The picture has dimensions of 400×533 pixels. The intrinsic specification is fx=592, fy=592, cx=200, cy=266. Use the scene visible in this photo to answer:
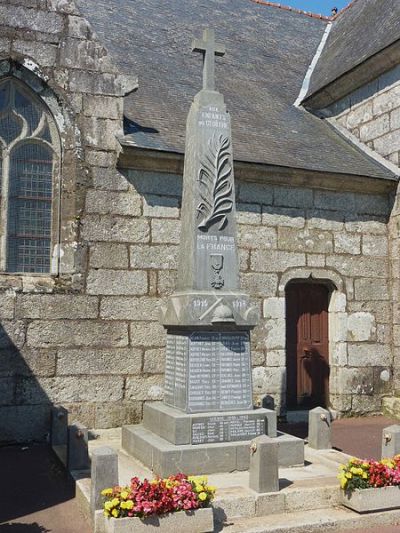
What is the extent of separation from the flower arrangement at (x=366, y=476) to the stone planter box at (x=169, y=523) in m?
1.23

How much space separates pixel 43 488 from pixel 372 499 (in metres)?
2.90

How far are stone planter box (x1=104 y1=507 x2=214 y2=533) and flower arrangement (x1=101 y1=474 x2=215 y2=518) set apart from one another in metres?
0.04

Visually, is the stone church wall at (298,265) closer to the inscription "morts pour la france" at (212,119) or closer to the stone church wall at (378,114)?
the stone church wall at (378,114)

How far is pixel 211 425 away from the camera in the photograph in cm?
554

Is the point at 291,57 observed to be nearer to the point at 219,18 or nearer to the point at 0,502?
the point at 219,18

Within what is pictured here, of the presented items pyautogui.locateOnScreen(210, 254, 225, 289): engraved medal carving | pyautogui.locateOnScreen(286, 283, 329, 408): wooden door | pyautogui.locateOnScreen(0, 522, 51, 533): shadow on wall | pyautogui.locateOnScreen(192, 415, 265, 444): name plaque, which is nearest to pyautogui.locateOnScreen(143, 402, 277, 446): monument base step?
pyautogui.locateOnScreen(192, 415, 265, 444): name plaque

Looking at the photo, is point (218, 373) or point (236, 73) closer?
point (218, 373)

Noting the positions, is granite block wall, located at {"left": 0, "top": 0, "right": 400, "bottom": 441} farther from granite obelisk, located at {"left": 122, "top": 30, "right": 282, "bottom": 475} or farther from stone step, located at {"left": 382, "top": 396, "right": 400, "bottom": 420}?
granite obelisk, located at {"left": 122, "top": 30, "right": 282, "bottom": 475}

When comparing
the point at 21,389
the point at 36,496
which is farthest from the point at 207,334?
the point at 21,389

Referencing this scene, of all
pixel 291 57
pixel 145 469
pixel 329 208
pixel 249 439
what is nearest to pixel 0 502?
pixel 145 469

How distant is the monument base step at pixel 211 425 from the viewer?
17.9ft

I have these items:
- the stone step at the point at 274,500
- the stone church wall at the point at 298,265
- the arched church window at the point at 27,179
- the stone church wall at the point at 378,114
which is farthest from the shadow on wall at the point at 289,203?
the stone step at the point at 274,500

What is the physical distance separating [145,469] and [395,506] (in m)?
2.23

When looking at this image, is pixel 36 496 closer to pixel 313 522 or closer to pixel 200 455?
pixel 200 455
